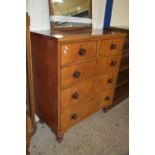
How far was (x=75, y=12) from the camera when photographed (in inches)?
63.7

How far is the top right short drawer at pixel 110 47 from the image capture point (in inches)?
59.6

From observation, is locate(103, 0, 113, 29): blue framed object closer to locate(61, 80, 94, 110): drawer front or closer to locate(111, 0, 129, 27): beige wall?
locate(111, 0, 129, 27): beige wall

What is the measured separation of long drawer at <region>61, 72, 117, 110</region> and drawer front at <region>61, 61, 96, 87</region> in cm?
7

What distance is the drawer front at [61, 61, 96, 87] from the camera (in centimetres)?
128

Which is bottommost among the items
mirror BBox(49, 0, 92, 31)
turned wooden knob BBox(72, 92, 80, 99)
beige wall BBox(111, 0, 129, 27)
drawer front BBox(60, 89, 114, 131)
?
drawer front BBox(60, 89, 114, 131)

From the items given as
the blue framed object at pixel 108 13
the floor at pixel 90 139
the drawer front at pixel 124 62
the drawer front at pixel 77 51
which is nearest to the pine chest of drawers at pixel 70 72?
the drawer front at pixel 77 51

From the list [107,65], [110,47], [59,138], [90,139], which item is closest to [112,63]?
[107,65]

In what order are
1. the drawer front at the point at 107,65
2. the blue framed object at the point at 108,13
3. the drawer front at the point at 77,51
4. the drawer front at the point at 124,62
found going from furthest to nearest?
the drawer front at the point at 124,62
the blue framed object at the point at 108,13
the drawer front at the point at 107,65
the drawer front at the point at 77,51

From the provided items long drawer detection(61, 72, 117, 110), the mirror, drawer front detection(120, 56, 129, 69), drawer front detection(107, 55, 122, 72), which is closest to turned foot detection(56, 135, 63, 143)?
long drawer detection(61, 72, 117, 110)

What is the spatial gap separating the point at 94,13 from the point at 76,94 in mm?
1063

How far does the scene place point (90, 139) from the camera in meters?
1.64

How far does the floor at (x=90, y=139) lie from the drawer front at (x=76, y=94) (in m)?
0.42

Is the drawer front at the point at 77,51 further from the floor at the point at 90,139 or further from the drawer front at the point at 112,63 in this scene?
the floor at the point at 90,139
